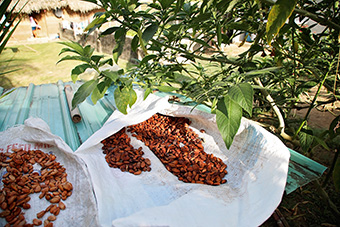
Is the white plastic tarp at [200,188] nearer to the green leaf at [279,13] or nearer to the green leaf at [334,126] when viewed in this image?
the green leaf at [334,126]

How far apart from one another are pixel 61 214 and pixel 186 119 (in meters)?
1.06

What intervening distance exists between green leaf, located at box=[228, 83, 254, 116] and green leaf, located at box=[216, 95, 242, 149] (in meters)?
0.05

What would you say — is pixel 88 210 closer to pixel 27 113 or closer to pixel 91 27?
pixel 91 27

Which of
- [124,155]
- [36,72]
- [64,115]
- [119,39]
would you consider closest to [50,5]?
[36,72]

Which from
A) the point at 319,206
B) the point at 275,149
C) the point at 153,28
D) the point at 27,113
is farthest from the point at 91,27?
the point at 319,206

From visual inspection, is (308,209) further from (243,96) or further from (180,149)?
(243,96)

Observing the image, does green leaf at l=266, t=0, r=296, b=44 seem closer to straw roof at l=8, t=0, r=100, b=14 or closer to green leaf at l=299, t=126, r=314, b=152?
green leaf at l=299, t=126, r=314, b=152

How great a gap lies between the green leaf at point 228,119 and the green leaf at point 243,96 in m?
0.05

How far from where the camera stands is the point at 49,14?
40.1ft

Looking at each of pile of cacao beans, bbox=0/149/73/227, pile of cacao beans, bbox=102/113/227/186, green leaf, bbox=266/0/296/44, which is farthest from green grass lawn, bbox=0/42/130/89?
green leaf, bbox=266/0/296/44

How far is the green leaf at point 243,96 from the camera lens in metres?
0.69

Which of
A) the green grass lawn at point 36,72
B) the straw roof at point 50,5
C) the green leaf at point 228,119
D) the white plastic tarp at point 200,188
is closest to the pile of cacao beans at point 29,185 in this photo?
the white plastic tarp at point 200,188

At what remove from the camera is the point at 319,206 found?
162cm

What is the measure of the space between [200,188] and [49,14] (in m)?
14.0
